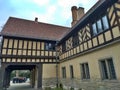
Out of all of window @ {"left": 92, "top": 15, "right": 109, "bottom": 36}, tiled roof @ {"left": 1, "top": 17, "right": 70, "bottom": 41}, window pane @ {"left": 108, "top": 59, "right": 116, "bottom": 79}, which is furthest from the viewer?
tiled roof @ {"left": 1, "top": 17, "right": 70, "bottom": 41}

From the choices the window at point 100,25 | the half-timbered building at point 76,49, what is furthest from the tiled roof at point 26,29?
the window at point 100,25

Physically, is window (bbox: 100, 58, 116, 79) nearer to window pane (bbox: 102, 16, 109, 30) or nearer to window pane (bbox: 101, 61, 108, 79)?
window pane (bbox: 101, 61, 108, 79)

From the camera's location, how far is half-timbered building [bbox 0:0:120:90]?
22.0ft

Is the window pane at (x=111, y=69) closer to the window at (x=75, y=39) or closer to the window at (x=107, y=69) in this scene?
the window at (x=107, y=69)

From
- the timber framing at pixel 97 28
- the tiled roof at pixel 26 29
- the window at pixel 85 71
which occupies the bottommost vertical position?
the window at pixel 85 71

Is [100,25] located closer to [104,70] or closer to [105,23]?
[105,23]

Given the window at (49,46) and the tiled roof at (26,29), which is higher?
the tiled roof at (26,29)

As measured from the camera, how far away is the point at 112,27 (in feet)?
21.5

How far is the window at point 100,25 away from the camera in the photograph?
7171 millimetres

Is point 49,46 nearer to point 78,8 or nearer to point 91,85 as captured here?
point 78,8

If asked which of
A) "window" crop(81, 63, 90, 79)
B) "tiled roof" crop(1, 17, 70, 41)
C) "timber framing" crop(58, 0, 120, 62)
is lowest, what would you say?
"window" crop(81, 63, 90, 79)

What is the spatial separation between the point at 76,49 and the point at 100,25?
350 cm

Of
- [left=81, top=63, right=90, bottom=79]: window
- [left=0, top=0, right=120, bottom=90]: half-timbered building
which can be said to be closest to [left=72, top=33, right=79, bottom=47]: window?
[left=0, top=0, right=120, bottom=90]: half-timbered building

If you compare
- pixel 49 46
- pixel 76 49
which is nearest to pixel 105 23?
pixel 76 49
